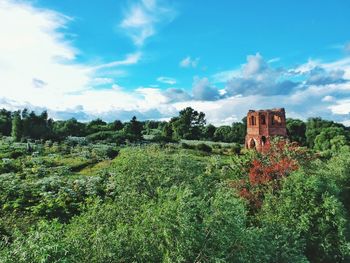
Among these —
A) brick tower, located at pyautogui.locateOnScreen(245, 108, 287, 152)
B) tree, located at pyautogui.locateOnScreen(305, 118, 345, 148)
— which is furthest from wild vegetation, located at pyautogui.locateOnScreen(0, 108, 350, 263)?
tree, located at pyautogui.locateOnScreen(305, 118, 345, 148)

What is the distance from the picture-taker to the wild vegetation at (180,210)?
49.4ft

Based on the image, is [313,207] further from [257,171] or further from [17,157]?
[17,157]

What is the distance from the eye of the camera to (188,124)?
10581 cm

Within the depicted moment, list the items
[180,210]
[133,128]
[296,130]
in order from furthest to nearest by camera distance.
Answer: [296,130], [133,128], [180,210]

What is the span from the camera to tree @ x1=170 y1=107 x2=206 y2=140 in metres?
102

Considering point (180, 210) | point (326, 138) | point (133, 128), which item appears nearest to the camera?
point (180, 210)

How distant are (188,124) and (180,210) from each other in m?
90.3

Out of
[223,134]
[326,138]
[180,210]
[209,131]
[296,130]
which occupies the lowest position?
[180,210]

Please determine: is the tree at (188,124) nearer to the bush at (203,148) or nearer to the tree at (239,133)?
the tree at (239,133)

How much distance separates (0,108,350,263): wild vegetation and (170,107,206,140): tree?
1864 inches

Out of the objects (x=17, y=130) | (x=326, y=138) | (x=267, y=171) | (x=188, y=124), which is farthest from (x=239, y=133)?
(x=267, y=171)

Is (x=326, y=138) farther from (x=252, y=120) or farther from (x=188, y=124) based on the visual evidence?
(x=188, y=124)

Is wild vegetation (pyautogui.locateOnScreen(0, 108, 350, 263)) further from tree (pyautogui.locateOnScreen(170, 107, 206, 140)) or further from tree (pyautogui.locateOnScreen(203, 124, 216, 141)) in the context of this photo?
tree (pyautogui.locateOnScreen(203, 124, 216, 141))

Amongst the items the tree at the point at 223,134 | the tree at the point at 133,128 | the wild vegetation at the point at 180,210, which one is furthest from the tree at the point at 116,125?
the wild vegetation at the point at 180,210
